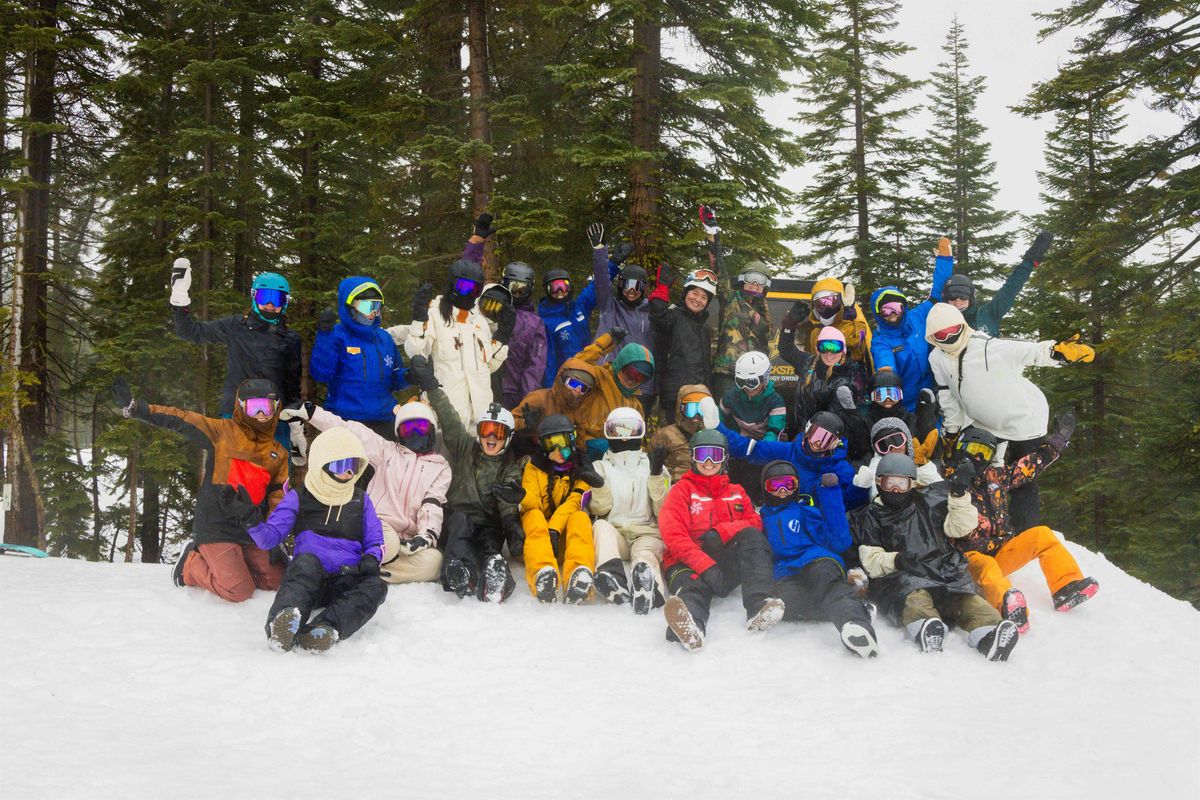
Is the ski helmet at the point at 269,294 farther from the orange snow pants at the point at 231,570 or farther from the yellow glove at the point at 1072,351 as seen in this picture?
the yellow glove at the point at 1072,351

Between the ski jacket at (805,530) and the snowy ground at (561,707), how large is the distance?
63 centimetres

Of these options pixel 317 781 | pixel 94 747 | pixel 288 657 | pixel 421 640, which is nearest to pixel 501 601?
pixel 421 640

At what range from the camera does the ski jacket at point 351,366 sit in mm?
7176

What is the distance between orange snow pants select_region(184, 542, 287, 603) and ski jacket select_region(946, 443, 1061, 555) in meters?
5.71

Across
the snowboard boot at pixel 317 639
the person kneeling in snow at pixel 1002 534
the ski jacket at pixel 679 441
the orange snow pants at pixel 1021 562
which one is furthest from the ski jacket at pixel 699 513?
the snowboard boot at pixel 317 639

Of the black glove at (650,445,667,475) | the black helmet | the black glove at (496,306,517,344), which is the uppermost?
the black helmet

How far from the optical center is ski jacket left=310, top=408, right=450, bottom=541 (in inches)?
257

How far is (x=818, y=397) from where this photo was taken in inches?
283

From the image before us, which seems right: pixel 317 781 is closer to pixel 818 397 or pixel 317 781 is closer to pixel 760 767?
pixel 760 767

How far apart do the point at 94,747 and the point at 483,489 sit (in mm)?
3405

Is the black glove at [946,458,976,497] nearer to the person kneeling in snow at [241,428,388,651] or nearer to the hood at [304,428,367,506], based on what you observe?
the person kneeling in snow at [241,428,388,651]

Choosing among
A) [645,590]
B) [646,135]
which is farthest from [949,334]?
[646,135]

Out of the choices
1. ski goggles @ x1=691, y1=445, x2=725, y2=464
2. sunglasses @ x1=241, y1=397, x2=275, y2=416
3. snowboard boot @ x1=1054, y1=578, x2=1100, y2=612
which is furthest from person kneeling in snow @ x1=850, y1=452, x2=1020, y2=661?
sunglasses @ x1=241, y1=397, x2=275, y2=416

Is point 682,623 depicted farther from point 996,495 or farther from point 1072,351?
point 1072,351
